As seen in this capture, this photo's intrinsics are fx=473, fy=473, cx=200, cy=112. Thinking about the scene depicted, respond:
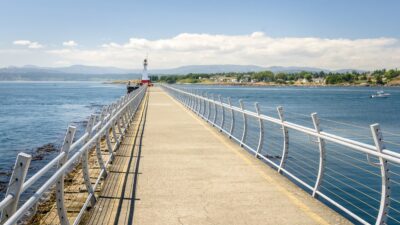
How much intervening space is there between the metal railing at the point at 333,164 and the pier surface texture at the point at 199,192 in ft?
1.29

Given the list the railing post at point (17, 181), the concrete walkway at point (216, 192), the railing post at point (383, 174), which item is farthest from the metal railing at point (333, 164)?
the railing post at point (17, 181)

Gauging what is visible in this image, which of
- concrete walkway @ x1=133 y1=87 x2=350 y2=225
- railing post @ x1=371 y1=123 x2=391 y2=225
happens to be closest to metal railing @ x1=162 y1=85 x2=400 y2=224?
railing post @ x1=371 y1=123 x2=391 y2=225

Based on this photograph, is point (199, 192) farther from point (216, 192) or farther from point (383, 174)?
point (383, 174)

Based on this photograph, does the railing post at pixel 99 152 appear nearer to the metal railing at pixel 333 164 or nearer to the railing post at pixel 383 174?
the metal railing at pixel 333 164

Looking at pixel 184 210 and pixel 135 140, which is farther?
pixel 135 140

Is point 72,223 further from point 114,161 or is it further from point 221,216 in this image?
point 114,161

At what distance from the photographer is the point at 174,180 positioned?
8.45 m

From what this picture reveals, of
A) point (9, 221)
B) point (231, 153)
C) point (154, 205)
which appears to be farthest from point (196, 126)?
point (9, 221)

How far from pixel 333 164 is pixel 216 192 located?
1427cm

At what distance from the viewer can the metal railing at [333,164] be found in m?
5.27

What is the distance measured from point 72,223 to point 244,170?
4299 mm

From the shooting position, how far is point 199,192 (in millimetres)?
7562

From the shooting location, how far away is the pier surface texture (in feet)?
20.3

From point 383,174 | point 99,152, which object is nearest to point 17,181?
point 383,174
